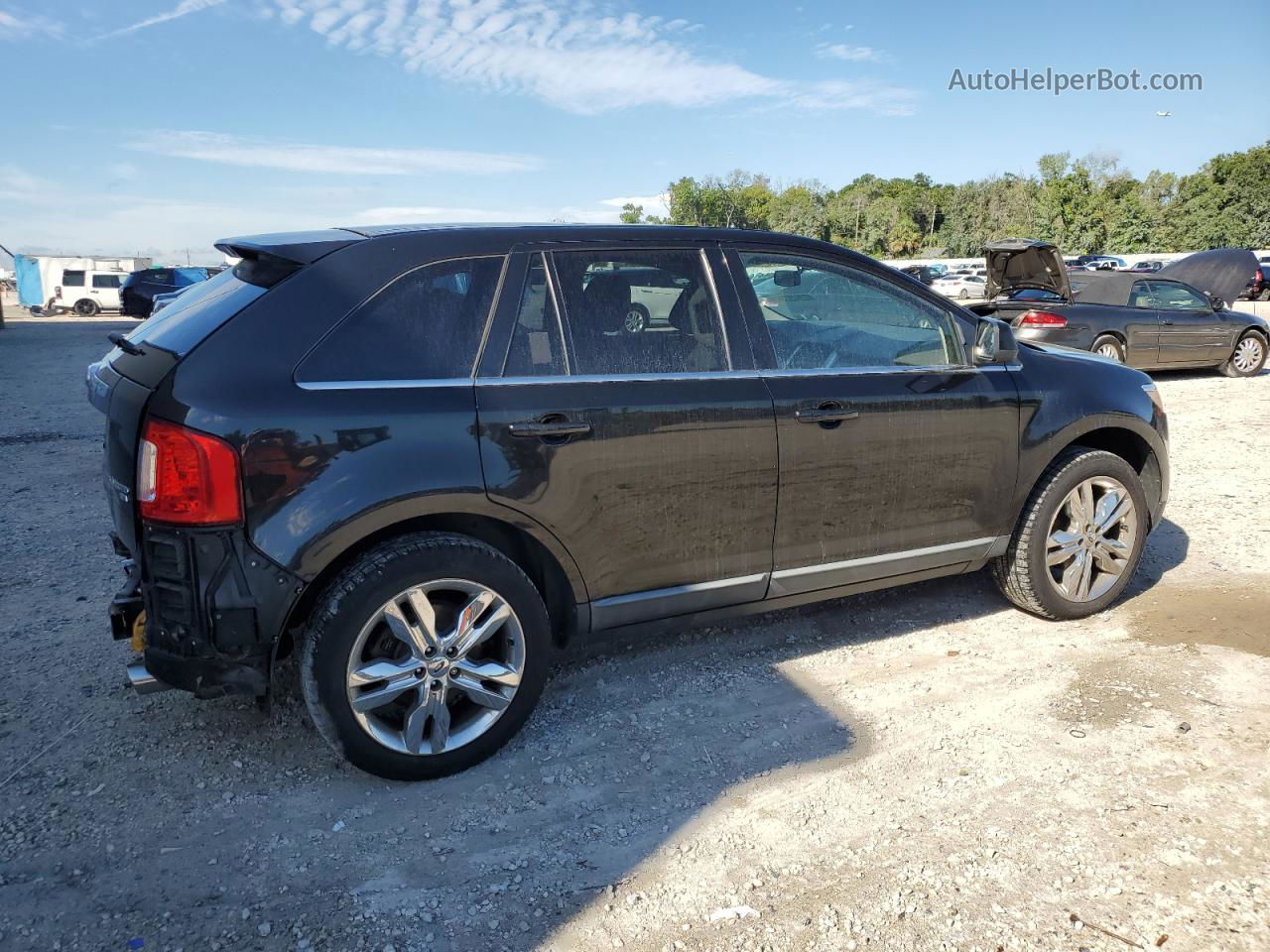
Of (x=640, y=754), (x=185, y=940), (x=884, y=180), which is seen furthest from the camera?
(x=884, y=180)

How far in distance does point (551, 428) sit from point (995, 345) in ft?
6.74

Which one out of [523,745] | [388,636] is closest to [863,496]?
[523,745]

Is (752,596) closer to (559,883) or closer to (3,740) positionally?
(559,883)

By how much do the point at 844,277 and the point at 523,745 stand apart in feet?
7.48

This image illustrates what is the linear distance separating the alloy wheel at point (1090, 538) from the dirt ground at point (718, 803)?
22 centimetres

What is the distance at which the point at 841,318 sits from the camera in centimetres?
388

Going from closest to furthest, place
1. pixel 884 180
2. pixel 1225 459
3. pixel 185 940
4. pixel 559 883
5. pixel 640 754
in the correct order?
pixel 185 940
pixel 559 883
pixel 640 754
pixel 1225 459
pixel 884 180

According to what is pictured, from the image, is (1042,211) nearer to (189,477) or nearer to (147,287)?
(147,287)

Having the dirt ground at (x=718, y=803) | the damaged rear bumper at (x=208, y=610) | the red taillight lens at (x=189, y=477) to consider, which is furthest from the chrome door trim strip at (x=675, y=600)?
the red taillight lens at (x=189, y=477)

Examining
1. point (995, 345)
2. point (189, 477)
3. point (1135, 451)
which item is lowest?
point (1135, 451)

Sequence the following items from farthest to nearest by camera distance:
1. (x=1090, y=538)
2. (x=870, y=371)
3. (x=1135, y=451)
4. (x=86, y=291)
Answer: (x=86, y=291) → (x=1135, y=451) → (x=1090, y=538) → (x=870, y=371)

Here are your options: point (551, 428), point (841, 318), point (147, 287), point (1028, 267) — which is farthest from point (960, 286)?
point (551, 428)

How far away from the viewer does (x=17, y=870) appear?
2615 millimetres

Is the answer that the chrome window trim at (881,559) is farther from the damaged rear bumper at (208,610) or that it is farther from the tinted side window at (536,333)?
the damaged rear bumper at (208,610)
